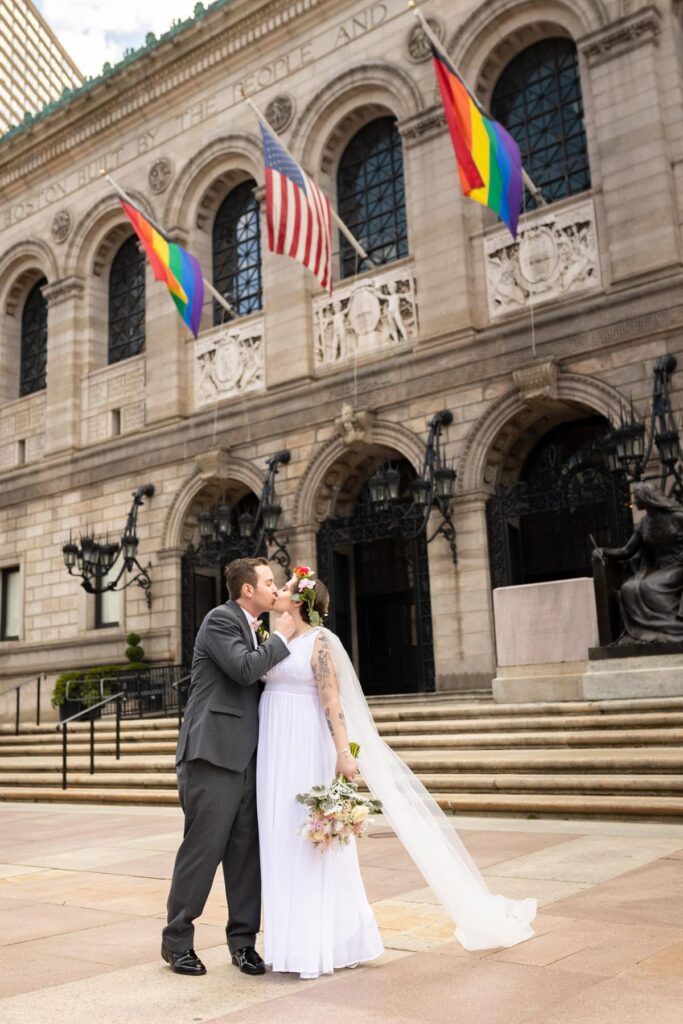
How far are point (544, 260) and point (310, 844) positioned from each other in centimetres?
1560

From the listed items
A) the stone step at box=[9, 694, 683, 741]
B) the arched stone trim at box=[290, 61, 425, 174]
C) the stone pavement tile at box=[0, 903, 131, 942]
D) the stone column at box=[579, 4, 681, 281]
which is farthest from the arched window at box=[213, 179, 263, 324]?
the stone pavement tile at box=[0, 903, 131, 942]

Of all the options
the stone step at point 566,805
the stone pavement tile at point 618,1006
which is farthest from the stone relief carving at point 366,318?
the stone pavement tile at point 618,1006

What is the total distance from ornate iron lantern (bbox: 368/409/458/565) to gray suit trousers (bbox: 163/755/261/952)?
13.1m

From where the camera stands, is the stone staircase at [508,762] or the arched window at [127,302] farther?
the arched window at [127,302]

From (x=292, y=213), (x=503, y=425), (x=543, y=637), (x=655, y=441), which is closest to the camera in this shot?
(x=543, y=637)

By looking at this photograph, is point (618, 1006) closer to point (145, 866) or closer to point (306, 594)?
point (306, 594)

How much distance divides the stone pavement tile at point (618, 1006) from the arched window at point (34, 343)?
1019 inches

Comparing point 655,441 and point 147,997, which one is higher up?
point 655,441

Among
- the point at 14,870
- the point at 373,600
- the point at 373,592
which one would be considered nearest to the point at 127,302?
the point at 373,592

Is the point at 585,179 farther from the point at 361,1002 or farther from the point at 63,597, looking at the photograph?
the point at 361,1002

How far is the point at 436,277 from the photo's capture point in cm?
1928

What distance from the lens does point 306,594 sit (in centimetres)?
481

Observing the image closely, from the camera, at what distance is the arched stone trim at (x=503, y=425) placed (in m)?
17.3

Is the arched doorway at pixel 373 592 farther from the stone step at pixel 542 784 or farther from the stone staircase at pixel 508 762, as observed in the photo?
the stone step at pixel 542 784
